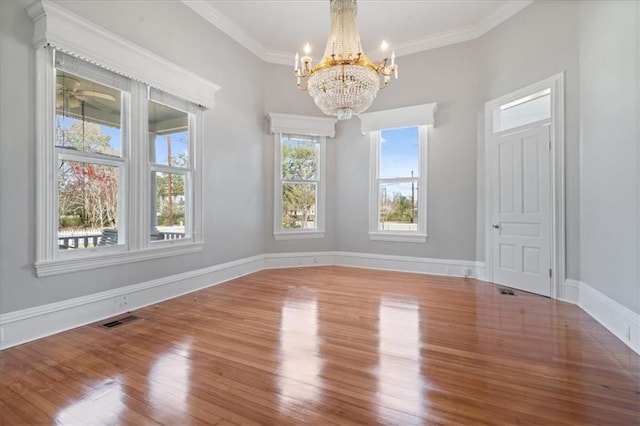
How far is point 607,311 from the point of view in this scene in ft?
9.22

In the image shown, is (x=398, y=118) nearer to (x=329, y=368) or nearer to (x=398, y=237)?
(x=398, y=237)

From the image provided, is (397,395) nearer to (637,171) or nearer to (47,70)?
(637,171)

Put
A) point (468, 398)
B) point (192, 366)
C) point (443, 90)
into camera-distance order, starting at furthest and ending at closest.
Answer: point (443, 90), point (192, 366), point (468, 398)

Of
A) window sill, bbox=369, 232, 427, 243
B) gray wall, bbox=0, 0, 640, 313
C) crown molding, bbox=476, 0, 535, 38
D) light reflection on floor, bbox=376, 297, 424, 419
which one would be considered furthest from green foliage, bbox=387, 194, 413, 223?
crown molding, bbox=476, 0, 535, 38

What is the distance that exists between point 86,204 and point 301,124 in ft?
11.6

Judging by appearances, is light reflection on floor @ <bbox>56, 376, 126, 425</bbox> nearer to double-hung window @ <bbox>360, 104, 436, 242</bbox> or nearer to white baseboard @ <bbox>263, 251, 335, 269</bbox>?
white baseboard @ <bbox>263, 251, 335, 269</bbox>

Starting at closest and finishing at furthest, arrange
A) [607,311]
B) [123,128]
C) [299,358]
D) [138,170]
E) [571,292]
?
[299,358] → [607,311] → [123,128] → [138,170] → [571,292]

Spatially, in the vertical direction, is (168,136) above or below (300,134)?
below

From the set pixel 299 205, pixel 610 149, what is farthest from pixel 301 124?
pixel 610 149

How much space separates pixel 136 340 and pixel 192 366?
0.77 m

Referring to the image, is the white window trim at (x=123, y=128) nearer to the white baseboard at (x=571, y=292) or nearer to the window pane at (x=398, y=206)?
the window pane at (x=398, y=206)

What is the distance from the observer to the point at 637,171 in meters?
2.44

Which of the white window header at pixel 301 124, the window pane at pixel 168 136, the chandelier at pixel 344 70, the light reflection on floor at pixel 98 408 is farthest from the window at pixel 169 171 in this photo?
the light reflection on floor at pixel 98 408

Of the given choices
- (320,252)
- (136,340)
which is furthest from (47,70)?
(320,252)
